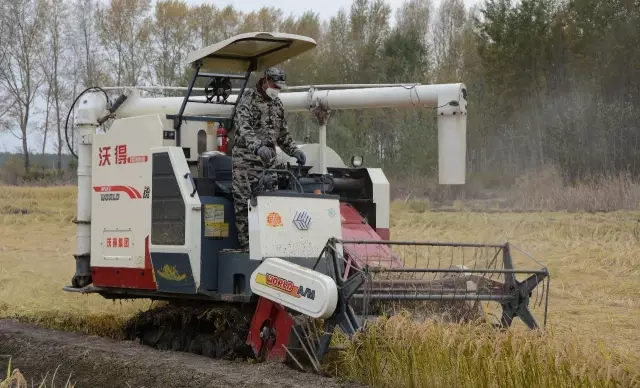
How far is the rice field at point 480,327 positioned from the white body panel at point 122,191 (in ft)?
3.95

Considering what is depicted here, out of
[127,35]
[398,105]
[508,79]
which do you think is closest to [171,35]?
[127,35]

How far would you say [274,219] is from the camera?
27.5ft

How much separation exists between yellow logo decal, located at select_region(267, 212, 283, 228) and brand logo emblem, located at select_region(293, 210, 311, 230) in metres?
0.15

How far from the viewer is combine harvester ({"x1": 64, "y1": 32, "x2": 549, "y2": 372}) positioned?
7793mm

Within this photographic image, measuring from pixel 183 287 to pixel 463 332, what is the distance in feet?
9.57

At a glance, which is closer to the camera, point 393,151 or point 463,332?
point 463,332

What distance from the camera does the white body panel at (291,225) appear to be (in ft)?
27.2

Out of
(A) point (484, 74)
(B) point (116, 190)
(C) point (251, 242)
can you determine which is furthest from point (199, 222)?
(A) point (484, 74)

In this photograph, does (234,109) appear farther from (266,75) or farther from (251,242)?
(251,242)

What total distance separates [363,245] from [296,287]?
6.84 feet

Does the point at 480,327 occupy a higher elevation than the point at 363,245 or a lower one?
lower

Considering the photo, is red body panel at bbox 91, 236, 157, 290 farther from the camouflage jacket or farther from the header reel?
the header reel

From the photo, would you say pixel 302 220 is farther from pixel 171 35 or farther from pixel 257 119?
pixel 171 35

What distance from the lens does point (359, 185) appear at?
34.6 ft
